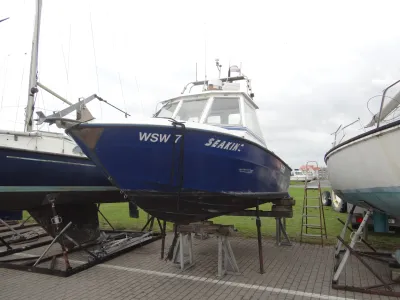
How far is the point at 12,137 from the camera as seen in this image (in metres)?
6.79

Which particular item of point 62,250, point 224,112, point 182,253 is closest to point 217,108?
point 224,112

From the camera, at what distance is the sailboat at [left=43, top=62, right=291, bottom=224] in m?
4.40

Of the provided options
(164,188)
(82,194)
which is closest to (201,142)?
(164,188)

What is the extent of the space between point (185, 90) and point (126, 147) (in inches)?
134

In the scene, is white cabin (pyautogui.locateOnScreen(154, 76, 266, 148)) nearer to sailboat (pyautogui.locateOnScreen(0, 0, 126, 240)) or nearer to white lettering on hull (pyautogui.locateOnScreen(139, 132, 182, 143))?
white lettering on hull (pyautogui.locateOnScreen(139, 132, 182, 143))

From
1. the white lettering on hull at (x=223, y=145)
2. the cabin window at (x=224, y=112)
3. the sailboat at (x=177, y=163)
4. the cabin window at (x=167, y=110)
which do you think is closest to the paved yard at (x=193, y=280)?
the sailboat at (x=177, y=163)

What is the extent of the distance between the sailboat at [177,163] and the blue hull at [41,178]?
173 cm

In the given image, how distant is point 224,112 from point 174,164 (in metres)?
2.10

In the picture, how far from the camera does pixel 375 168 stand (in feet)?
13.5

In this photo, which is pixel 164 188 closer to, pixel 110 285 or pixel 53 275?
pixel 110 285

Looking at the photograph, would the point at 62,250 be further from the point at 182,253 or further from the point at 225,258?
the point at 225,258

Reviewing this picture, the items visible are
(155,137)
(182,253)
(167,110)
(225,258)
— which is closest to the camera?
(155,137)

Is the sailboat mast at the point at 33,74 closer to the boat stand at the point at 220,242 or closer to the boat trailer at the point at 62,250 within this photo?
the boat trailer at the point at 62,250

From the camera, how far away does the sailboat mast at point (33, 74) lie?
780 cm
